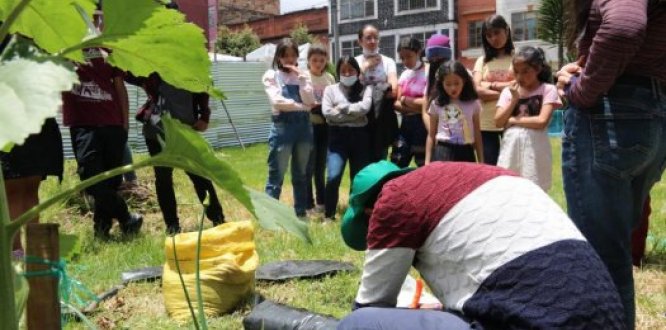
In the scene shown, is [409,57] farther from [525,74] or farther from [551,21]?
[551,21]

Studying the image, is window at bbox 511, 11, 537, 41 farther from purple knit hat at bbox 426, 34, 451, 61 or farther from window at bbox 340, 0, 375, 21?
purple knit hat at bbox 426, 34, 451, 61

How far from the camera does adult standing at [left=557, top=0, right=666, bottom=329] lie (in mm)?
1785

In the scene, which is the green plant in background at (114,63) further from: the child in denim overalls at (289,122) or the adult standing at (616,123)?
the child in denim overalls at (289,122)

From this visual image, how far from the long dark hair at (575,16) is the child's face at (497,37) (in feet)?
7.23

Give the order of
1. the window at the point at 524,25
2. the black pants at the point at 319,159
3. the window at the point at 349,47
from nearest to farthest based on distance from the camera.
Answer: the black pants at the point at 319,159 < the window at the point at 524,25 < the window at the point at 349,47

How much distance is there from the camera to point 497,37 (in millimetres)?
4254

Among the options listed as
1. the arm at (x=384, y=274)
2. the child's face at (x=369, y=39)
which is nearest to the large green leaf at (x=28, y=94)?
the arm at (x=384, y=274)

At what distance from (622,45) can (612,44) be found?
0.03 metres

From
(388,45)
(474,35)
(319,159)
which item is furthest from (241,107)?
(388,45)

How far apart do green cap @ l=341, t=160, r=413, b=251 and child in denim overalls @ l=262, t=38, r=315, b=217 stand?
8.95 feet

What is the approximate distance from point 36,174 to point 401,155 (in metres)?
2.57

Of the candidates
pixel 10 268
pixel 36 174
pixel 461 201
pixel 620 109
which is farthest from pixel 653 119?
pixel 36 174

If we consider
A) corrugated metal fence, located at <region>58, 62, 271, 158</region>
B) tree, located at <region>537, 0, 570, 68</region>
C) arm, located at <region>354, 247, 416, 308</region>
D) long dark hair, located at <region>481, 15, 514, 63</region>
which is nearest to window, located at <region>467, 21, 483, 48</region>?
tree, located at <region>537, 0, 570, 68</region>

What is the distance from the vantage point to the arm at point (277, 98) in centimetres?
479
